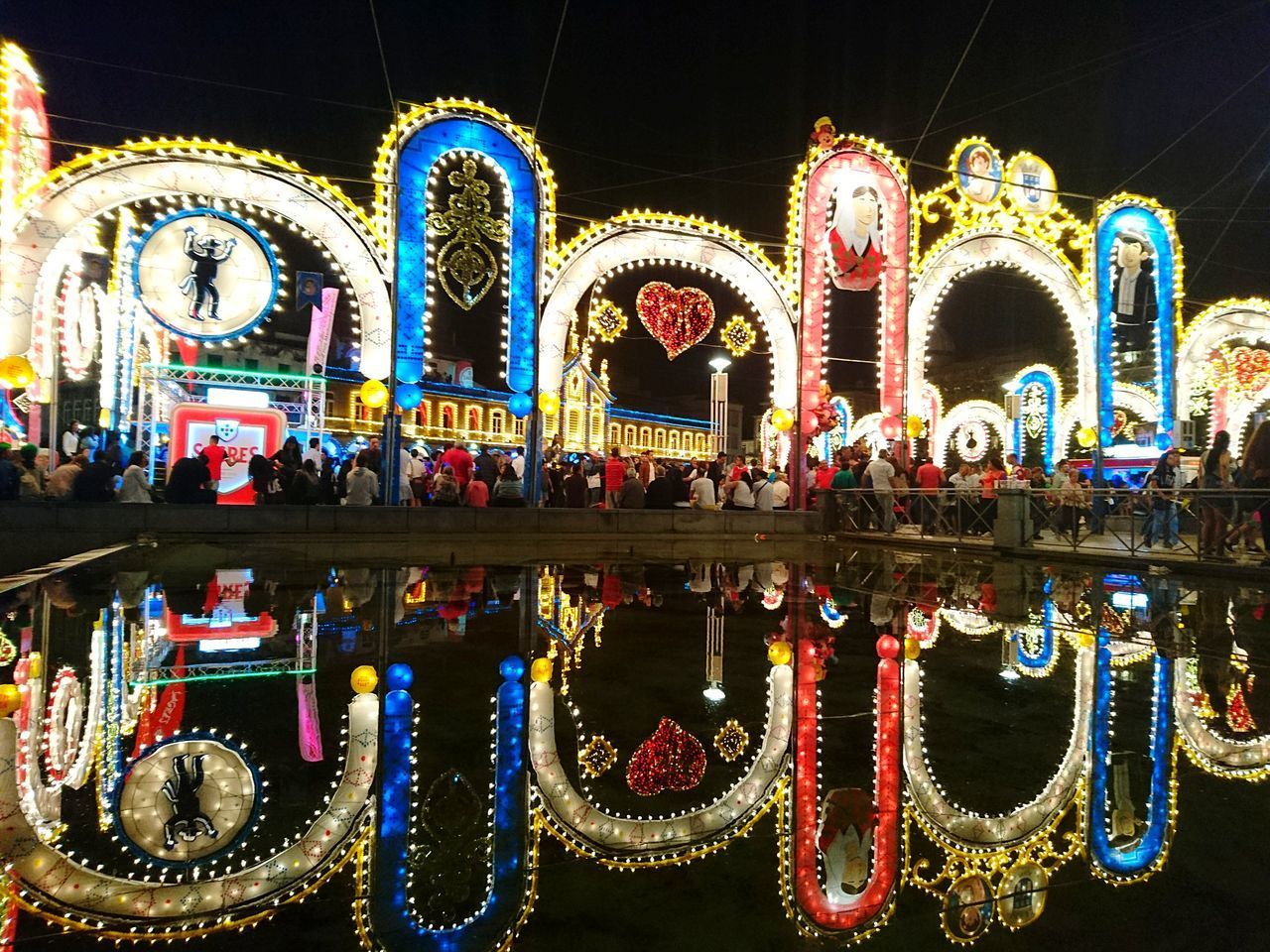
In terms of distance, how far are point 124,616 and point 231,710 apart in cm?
305

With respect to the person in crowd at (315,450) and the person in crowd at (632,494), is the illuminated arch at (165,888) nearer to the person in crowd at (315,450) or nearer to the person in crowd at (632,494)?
the person in crowd at (632,494)

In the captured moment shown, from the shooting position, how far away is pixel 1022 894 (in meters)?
→ 2.10

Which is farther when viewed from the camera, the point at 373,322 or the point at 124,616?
the point at 373,322

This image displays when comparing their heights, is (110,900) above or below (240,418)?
below

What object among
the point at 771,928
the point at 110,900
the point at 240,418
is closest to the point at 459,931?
the point at 771,928

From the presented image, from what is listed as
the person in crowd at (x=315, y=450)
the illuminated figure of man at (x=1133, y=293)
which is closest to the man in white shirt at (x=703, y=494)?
the person in crowd at (x=315, y=450)

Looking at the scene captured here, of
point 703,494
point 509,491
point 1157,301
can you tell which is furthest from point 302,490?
point 1157,301

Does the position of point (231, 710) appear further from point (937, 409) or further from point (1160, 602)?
point (937, 409)

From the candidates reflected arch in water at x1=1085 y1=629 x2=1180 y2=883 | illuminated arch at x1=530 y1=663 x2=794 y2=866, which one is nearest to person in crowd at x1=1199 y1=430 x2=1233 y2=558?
reflected arch in water at x1=1085 y1=629 x2=1180 y2=883

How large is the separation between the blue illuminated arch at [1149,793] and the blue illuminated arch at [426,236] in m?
12.2

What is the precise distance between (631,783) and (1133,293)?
22083 millimetres

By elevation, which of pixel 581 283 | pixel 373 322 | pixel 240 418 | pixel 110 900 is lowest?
pixel 110 900

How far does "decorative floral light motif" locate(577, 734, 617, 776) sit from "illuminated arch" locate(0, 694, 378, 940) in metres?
0.87

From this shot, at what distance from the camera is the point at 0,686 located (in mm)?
3773
